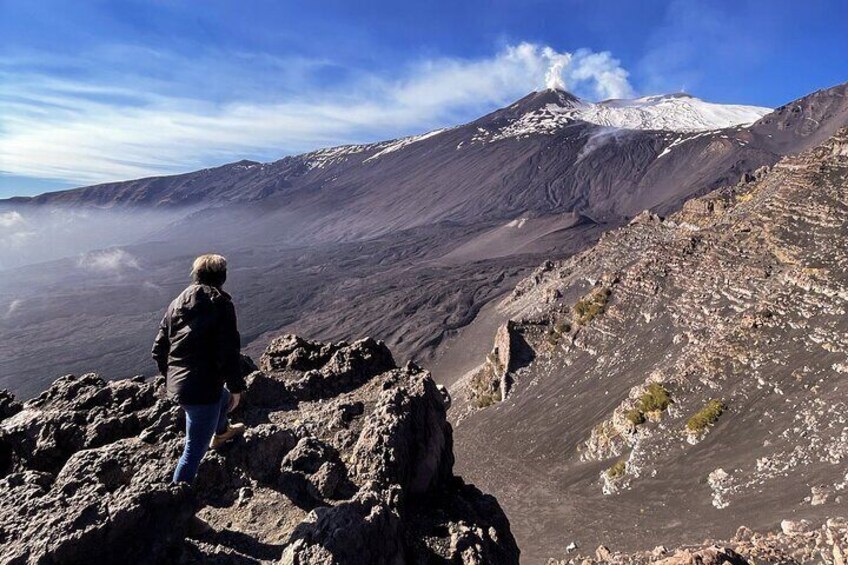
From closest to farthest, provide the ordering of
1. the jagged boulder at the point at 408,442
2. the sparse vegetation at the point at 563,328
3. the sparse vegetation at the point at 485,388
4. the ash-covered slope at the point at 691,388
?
the jagged boulder at the point at 408,442 < the ash-covered slope at the point at 691,388 < the sparse vegetation at the point at 485,388 < the sparse vegetation at the point at 563,328

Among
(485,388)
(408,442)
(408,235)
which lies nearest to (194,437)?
(408,442)

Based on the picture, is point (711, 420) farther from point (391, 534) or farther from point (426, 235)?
point (426, 235)

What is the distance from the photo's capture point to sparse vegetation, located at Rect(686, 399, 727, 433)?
54.5 ft

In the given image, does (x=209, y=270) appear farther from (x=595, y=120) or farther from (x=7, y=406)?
(x=595, y=120)

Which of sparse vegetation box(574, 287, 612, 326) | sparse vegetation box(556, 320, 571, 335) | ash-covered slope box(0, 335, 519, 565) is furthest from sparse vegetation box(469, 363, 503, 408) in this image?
ash-covered slope box(0, 335, 519, 565)

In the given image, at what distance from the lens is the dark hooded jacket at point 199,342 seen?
3846mm

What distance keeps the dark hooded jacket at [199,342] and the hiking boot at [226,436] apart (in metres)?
0.73

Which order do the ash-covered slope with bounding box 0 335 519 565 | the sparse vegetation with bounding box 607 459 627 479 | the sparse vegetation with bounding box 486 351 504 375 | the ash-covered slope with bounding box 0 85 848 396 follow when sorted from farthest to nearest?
the ash-covered slope with bounding box 0 85 848 396, the sparse vegetation with bounding box 486 351 504 375, the sparse vegetation with bounding box 607 459 627 479, the ash-covered slope with bounding box 0 335 519 565

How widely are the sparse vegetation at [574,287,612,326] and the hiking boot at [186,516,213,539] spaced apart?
2449 cm

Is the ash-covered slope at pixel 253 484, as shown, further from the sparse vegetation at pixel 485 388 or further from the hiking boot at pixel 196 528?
the sparse vegetation at pixel 485 388

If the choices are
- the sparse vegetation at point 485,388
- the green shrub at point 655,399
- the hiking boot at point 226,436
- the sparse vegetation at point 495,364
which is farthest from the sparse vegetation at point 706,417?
the hiking boot at point 226,436

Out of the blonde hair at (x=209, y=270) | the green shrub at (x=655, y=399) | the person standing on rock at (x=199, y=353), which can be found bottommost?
the green shrub at (x=655, y=399)

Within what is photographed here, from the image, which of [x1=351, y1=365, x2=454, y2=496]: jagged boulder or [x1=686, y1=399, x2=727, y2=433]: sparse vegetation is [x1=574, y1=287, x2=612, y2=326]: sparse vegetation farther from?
[x1=351, y1=365, x2=454, y2=496]: jagged boulder

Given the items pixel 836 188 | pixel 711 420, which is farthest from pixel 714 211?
pixel 711 420
